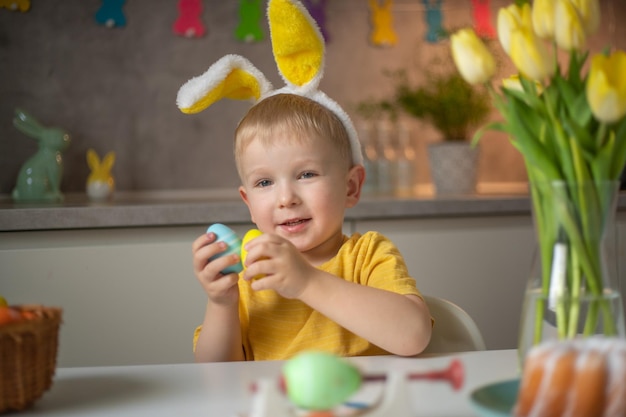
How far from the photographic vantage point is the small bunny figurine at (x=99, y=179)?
2607 millimetres

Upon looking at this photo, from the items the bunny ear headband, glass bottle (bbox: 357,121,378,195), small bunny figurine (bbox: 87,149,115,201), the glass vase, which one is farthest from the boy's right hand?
glass bottle (bbox: 357,121,378,195)

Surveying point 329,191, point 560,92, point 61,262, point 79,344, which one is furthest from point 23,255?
point 560,92

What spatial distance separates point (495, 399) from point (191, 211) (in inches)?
62.2

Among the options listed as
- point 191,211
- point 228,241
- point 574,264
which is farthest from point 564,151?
point 191,211

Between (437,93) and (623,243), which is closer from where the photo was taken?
(623,243)

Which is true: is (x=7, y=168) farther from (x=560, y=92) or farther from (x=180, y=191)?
(x=560, y=92)

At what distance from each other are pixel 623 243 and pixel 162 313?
4.47 ft

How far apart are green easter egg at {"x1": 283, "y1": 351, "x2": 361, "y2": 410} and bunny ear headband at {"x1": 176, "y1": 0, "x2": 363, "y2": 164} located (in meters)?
0.70

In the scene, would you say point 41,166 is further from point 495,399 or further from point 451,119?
point 495,399

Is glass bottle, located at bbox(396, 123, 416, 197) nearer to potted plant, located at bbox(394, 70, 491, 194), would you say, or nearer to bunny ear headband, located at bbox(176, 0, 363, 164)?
potted plant, located at bbox(394, 70, 491, 194)

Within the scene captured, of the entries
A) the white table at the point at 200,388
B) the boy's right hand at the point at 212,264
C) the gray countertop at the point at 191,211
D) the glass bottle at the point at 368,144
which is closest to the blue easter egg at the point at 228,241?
the boy's right hand at the point at 212,264

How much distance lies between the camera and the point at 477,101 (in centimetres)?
275

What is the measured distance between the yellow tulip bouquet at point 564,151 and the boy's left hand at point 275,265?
325 mm

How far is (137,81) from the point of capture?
9.36 ft
